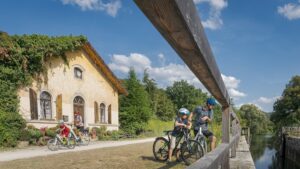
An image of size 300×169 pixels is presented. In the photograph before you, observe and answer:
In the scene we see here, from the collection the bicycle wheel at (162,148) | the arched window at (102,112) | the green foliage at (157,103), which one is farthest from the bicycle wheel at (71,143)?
the green foliage at (157,103)

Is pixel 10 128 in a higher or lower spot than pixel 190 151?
lower

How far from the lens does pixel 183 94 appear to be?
8125 cm

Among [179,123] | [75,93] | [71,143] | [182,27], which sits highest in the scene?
[182,27]

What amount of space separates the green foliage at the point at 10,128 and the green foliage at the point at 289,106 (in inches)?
2072

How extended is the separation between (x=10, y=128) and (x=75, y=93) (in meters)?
6.42

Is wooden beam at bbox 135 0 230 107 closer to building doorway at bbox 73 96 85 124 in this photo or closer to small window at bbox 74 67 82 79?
building doorway at bbox 73 96 85 124

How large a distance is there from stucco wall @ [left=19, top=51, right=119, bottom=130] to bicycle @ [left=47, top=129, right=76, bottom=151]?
412 centimetres

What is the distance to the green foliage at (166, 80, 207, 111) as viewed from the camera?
80.0 m

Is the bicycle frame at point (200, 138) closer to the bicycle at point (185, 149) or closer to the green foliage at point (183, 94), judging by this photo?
the bicycle at point (185, 149)

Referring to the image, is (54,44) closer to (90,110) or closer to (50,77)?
(50,77)

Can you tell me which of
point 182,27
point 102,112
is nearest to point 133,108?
point 102,112

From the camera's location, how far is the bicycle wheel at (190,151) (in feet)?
22.3

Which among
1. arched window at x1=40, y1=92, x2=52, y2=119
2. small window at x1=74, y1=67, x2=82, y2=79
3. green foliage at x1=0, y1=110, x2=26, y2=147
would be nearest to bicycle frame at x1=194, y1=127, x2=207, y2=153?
green foliage at x1=0, y1=110, x2=26, y2=147

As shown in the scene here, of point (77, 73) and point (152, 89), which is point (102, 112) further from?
point (152, 89)
